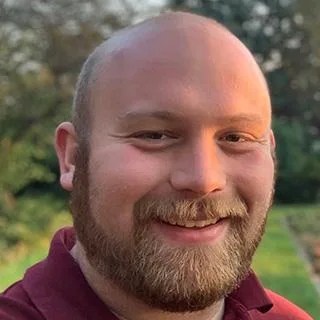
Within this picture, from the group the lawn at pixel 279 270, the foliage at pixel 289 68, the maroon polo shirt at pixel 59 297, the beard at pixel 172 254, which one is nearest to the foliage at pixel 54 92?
the foliage at pixel 289 68

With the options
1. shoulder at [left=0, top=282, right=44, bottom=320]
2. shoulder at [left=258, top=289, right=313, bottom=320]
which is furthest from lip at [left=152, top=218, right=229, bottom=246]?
shoulder at [left=258, top=289, right=313, bottom=320]

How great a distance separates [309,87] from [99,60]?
1743 centimetres

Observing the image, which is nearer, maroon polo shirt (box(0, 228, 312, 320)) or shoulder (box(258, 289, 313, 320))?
maroon polo shirt (box(0, 228, 312, 320))

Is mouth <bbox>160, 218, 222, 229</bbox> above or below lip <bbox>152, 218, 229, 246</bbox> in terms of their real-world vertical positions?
above

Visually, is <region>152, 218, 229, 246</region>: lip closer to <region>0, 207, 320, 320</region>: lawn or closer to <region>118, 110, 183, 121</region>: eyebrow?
<region>118, 110, 183, 121</region>: eyebrow

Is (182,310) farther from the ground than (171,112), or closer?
closer

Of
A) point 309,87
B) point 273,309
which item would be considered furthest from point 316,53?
point 273,309

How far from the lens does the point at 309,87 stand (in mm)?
18391

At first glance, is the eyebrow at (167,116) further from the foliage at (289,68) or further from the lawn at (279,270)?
the foliage at (289,68)

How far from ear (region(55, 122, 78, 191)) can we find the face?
0.08m

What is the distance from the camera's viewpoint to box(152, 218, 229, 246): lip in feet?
4.02

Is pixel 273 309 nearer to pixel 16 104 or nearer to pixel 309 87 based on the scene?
pixel 16 104

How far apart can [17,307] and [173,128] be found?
349 mm

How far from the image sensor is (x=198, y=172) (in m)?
1.19
